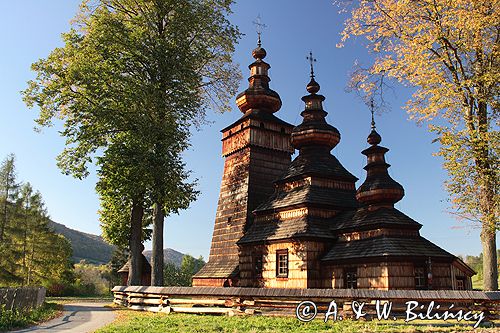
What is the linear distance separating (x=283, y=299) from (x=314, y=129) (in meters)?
14.9

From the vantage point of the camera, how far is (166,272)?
55.6m

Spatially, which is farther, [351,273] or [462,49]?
[351,273]

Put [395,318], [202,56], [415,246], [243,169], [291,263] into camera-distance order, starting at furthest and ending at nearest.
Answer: [243,169] → [202,56] → [291,263] → [415,246] → [395,318]

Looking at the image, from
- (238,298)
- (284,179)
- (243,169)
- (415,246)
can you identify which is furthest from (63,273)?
(415,246)

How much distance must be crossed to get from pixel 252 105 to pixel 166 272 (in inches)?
1264

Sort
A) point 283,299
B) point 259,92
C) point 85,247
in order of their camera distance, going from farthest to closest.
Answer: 1. point 85,247
2. point 259,92
3. point 283,299

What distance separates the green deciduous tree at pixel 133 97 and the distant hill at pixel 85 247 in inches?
4421

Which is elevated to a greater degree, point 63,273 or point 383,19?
point 383,19

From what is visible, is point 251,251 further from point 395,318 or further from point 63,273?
point 63,273

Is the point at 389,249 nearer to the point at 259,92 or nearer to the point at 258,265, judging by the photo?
the point at 258,265

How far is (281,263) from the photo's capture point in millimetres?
24125

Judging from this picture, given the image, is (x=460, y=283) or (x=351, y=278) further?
(x=460, y=283)
